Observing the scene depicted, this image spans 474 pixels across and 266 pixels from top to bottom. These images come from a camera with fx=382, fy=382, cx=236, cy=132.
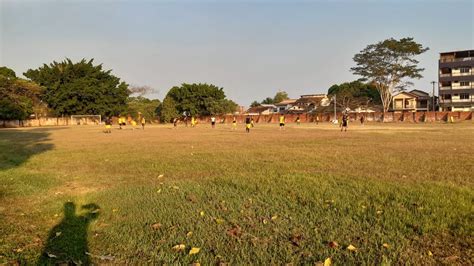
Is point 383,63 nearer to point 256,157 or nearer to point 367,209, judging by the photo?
point 256,157

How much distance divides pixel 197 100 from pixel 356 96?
3303 cm

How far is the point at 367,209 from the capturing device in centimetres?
565

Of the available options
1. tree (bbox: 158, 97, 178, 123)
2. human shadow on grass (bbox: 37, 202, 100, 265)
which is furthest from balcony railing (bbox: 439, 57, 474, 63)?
human shadow on grass (bbox: 37, 202, 100, 265)

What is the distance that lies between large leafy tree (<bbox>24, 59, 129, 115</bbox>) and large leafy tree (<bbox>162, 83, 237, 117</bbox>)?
11.0 metres

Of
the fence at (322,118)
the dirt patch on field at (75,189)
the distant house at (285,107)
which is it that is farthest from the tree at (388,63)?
the dirt patch on field at (75,189)

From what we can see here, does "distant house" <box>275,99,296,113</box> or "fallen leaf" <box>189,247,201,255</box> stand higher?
"distant house" <box>275,99,296,113</box>

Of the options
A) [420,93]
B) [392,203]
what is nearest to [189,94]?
[420,93]

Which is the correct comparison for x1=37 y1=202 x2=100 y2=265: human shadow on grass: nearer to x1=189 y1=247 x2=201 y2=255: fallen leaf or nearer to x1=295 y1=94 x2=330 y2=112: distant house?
x1=189 y1=247 x2=201 y2=255: fallen leaf

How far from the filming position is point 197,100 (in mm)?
76875

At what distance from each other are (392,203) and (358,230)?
4.57ft

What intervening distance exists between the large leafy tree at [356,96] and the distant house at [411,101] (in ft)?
13.3

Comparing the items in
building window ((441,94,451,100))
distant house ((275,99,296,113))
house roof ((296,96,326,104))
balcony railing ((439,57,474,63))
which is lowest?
distant house ((275,99,296,113))

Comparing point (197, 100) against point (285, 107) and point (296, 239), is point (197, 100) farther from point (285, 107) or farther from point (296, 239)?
point (296, 239)

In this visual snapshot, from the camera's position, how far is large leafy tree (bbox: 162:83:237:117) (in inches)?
3007
